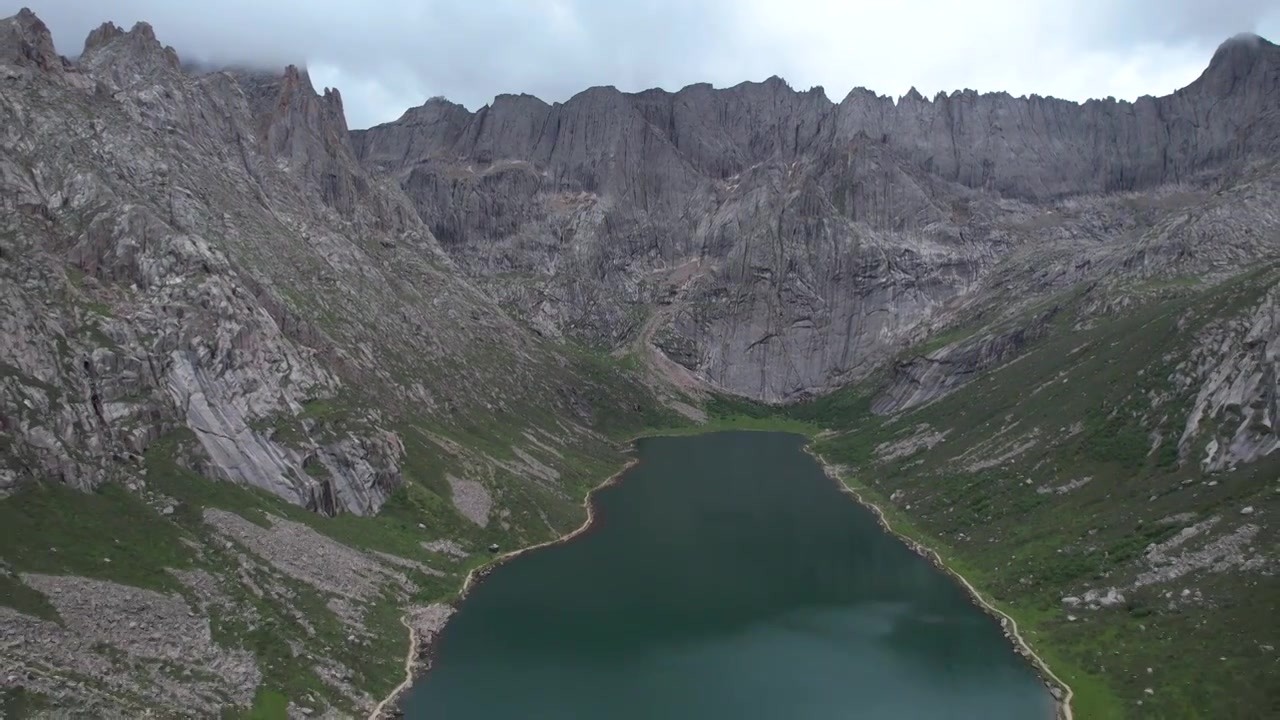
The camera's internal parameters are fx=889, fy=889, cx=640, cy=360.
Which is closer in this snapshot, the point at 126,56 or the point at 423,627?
the point at 423,627

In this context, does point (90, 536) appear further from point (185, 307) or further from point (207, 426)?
point (185, 307)

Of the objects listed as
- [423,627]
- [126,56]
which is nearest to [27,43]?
[126,56]

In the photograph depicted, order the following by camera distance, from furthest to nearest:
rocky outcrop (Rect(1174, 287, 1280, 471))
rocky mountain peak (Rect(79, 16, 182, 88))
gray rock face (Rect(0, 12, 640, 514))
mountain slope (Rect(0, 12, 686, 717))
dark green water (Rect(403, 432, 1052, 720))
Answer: rocky mountain peak (Rect(79, 16, 182, 88)) < rocky outcrop (Rect(1174, 287, 1280, 471)) < gray rock face (Rect(0, 12, 640, 514)) < dark green water (Rect(403, 432, 1052, 720)) < mountain slope (Rect(0, 12, 686, 717))

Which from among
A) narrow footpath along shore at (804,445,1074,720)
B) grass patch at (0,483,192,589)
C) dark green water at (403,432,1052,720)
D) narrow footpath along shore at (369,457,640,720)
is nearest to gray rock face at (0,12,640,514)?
grass patch at (0,483,192,589)

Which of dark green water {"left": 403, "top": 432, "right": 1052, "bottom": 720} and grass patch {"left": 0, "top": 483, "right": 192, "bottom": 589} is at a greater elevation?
grass patch {"left": 0, "top": 483, "right": 192, "bottom": 589}

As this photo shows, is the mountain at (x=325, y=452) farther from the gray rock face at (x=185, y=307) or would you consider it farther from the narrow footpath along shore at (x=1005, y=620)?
the narrow footpath along shore at (x=1005, y=620)

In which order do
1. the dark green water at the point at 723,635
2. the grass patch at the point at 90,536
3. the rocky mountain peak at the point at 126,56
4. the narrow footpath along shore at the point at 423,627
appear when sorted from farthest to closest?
the rocky mountain peak at the point at 126,56
the dark green water at the point at 723,635
the narrow footpath along shore at the point at 423,627
the grass patch at the point at 90,536

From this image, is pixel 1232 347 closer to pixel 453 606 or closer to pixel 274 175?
pixel 453 606

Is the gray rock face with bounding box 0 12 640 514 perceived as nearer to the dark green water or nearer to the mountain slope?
the mountain slope

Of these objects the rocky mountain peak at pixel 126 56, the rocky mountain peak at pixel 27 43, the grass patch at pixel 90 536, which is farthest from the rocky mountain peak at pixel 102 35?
the grass patch at pixel 90 536
